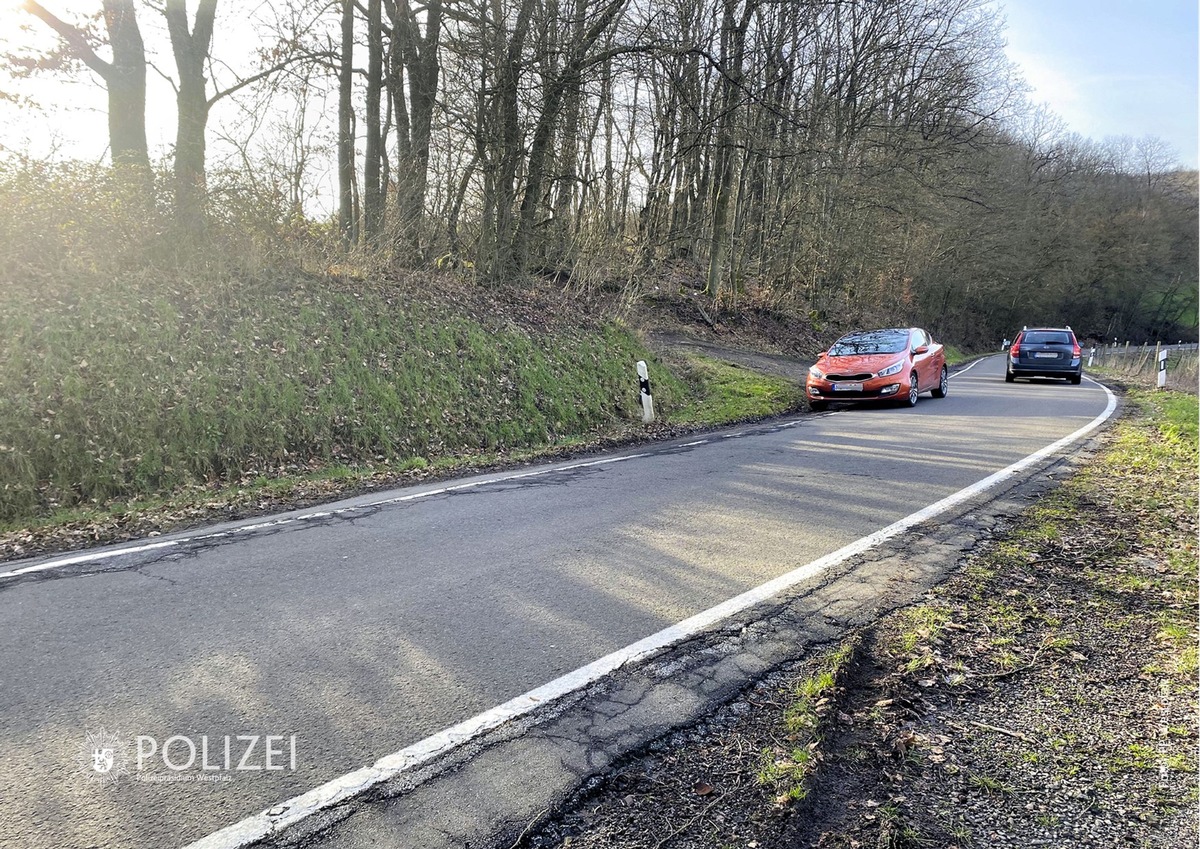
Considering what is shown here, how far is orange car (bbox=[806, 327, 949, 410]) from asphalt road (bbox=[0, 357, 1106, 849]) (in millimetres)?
6107

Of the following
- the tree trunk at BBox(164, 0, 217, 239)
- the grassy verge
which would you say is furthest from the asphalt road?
the tree trunk at BBox(164, 0, 217, 239)

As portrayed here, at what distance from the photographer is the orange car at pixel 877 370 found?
1391cm

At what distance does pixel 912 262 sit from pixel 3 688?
141 ft

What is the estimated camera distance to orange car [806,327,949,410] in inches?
547

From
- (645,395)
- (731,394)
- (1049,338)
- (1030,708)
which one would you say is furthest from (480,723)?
(1049,338)

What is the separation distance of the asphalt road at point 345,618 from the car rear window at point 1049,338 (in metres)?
15.5

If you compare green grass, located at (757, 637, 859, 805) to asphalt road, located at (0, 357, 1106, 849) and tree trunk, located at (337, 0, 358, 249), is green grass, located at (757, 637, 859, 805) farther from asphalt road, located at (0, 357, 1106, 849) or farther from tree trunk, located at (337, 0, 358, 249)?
tree trunk, located at (337, 0, 358, 249)

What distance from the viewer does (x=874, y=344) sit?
49.3 feet

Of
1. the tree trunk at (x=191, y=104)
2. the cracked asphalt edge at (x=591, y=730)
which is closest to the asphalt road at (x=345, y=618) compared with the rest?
the cracked asphalt edge at (x=591, y=730)

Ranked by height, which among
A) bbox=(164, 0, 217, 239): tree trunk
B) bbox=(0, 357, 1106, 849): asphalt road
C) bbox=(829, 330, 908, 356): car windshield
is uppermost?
bbox=(164, 0, 217, 239): tree trunk

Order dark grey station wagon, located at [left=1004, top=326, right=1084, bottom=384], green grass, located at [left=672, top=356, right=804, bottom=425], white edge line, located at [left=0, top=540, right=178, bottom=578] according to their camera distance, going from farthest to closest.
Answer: dark grey station wagon, located at [left=1004, top=326, right=1084, bottom=384], green grass, located at [left=672, top=356, right=804, bottom=425], white edge line, located at [left=0, top=540, right=178, bottom=578]

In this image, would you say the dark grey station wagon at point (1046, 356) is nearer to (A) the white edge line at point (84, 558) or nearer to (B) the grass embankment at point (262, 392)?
(B) the grass embankment at point (262, 392)

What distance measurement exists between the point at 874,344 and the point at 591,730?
1369 centimetres

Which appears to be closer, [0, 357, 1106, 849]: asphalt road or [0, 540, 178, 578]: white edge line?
[0, 357, 1106, 849]: asphalt road
